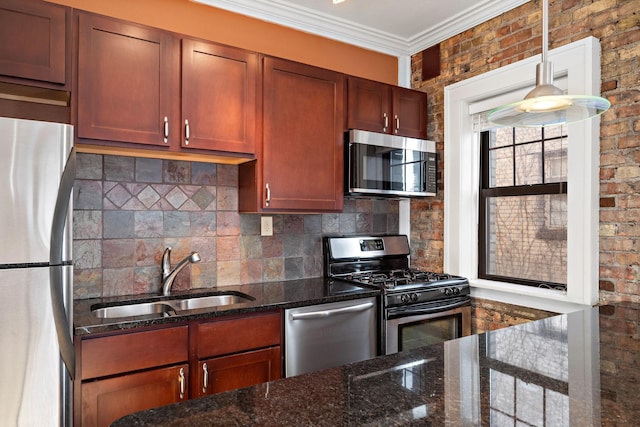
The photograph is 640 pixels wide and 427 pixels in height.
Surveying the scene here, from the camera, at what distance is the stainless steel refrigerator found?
151 centimetres

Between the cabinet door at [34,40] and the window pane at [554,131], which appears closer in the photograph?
the cabinet door at [34,40]

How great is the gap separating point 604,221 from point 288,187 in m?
1.72

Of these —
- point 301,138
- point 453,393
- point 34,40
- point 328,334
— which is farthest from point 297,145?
point 453,393

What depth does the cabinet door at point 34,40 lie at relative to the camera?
1.77 meters

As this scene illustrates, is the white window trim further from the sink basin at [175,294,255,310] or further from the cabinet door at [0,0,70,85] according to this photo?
the cabinet door at [0,0,70,85]

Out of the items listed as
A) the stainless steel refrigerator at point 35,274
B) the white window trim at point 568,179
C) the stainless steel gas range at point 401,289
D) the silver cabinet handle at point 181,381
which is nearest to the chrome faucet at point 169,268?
the silver cabinet handle at point 181,381

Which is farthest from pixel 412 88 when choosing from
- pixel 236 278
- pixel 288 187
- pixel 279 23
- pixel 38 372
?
pixel 38 372

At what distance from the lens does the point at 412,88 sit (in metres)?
3.45

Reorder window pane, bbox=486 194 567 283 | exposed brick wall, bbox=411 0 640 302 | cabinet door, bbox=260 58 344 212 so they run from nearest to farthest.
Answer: exposed brick wall, bbox=411 0 640 302, cabinet door, bbox=260 58 344 212, window pane, bbox=486 194 567 283

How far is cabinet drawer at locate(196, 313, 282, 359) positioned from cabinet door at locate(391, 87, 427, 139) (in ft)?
5.38

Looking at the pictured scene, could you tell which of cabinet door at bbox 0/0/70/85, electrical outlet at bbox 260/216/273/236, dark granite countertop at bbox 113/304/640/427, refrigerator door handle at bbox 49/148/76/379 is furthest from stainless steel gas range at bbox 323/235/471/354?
cabinet door at bbox 0/0/70/85

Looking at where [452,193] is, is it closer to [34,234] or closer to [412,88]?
[412,88]

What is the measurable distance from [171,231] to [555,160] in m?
2.38

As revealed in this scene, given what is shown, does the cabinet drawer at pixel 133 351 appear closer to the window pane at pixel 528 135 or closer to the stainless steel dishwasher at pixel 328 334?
the stainless steel dishwasher at pixel 328 334
